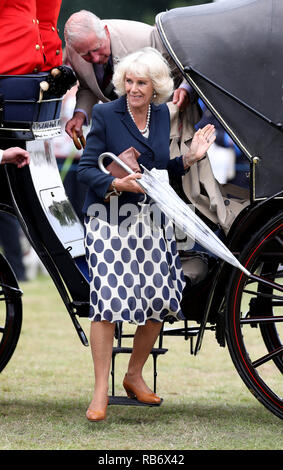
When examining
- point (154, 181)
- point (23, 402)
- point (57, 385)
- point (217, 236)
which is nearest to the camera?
point (154, 181)

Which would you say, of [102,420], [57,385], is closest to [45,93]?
[102,420]

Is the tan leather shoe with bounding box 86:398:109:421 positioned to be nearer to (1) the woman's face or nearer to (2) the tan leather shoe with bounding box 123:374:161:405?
(2) the tan leather shoe with bounding box 123:374:161:405

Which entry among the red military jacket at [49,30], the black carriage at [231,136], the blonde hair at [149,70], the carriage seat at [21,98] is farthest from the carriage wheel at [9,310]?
the blonde hair at [149,70]

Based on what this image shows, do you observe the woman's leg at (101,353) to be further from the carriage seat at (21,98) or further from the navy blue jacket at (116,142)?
the carriage seat at (21,98)

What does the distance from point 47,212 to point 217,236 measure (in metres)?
0.75

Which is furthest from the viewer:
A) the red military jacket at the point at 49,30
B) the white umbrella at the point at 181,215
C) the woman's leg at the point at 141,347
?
the red military jacket at the point at 49,30

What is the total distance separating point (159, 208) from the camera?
3.92 metres

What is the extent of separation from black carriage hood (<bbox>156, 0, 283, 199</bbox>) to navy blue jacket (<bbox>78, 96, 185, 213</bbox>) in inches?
10.7

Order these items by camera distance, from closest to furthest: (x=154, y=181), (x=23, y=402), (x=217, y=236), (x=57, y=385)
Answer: (x=154, y=181) → (x=217, y=236) → (x=23, y=402) → (x=57, y=385)

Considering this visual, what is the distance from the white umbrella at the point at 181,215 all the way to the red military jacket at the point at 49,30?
0.69m

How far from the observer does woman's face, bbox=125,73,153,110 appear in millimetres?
3803

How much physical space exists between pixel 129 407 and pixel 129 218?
1.11 meters

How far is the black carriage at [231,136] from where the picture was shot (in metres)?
3.82

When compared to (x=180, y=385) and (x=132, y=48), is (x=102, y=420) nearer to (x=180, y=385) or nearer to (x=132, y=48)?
(x=180, y=385)
